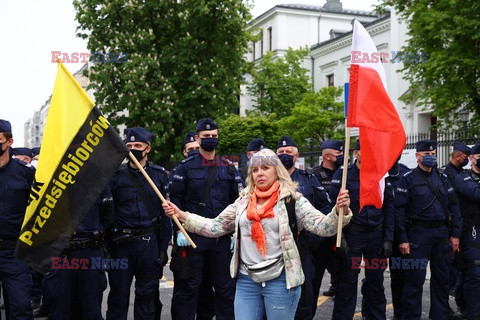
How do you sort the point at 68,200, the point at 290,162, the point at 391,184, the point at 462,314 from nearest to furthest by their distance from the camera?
1. the point at 68,200
2. the point at 290,162
3. the point at 391,184
4. the point at 462,314

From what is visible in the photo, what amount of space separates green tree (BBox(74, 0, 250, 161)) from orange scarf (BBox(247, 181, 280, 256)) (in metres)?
19.5

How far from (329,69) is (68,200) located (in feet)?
131

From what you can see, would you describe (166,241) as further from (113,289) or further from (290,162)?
(290,162)

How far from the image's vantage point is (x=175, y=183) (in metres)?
6.88

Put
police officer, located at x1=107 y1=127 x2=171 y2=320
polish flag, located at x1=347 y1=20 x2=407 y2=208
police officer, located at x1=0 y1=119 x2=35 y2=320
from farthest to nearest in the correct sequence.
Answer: police officer, located at x1=107 y1=127 x2=171 y2=320 < police officer, located at x1=0 y1=119 x2=35 y2=320 < polish flag, located at x1=347 y1=20 x2=407 y2=208

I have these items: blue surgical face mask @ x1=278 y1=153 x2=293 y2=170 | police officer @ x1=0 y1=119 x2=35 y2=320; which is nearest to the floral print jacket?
blue surgical face mask @ x1=278 y1=153 x2=293 y2=170

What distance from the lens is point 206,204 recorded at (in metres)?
6.80

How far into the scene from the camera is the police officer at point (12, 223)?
615 centimetres

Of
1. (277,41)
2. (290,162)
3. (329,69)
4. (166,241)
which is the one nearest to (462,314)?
(290,162)

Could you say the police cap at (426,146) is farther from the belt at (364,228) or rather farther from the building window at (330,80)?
the building window at (330,80)

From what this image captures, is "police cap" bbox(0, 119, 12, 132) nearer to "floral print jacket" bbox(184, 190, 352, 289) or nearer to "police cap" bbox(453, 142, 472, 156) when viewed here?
"floral print jacket" bbox(184, 190, 352, 289)

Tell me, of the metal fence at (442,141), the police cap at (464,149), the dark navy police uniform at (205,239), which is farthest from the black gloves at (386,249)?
the metal fence at (442,141)

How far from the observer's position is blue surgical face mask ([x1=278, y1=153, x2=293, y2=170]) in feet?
23.1

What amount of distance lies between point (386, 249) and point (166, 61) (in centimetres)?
1906
